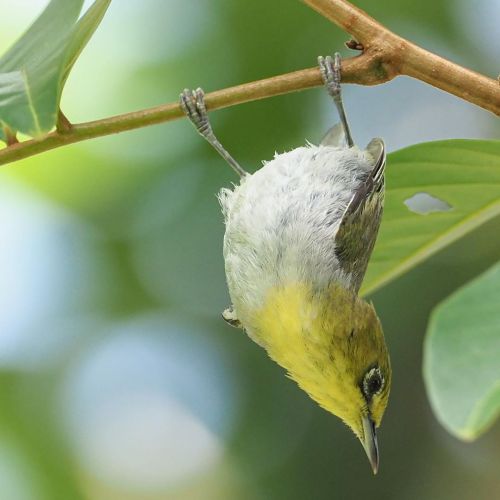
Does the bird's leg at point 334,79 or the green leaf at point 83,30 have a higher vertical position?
the green leaf at point 83,30

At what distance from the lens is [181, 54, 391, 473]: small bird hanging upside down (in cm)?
316

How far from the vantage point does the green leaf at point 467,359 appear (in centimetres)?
133

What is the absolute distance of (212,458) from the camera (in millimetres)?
6246

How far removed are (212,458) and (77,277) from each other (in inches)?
61.5

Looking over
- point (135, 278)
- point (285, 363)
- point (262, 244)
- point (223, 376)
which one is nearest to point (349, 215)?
point (262, 244)

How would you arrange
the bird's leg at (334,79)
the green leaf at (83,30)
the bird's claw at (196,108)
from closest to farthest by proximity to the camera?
the green leaf at (83,30), the bird's leg at (334,79), the bird's claw at (196,108)

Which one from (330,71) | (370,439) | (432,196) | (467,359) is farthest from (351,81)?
(370,439)

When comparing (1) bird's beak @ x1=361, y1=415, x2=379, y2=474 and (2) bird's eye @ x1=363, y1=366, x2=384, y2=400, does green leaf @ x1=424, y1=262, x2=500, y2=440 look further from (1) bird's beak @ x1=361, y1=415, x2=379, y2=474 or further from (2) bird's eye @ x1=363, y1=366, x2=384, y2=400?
(1) bird's beak @ x1=361, y1=415, x2=379, y2=474

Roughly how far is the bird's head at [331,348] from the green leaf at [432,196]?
10.7 inches

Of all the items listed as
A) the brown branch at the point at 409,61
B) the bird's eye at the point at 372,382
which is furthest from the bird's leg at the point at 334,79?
the bird's eye at the point at 372,382

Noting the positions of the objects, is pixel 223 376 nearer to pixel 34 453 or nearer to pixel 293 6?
pixel 34 453

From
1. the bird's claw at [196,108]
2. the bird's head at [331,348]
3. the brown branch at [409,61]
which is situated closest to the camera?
the brown branch at [409,61]

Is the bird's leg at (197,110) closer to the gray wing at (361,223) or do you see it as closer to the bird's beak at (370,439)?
the gray wing at (361,223)

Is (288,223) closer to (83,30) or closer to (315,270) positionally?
(315,270)
